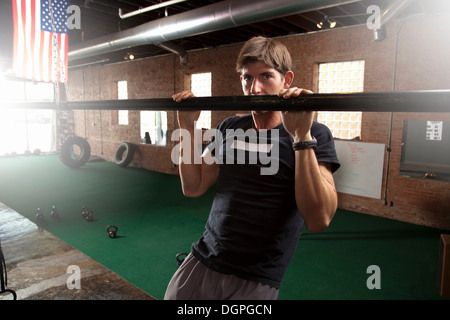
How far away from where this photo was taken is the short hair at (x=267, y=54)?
4.33ft

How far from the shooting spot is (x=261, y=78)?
135 centimetres

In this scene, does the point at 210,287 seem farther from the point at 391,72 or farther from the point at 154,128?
the point at 154,128

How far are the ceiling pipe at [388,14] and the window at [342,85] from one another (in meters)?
0.90

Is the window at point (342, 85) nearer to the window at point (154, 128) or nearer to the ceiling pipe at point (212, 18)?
the ceiling pipe at point (212, 18)

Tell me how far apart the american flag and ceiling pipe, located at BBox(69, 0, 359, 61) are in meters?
1.98

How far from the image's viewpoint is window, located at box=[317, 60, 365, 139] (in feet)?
21.3

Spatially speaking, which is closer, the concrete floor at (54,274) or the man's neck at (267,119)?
the man's neck at (267,119)

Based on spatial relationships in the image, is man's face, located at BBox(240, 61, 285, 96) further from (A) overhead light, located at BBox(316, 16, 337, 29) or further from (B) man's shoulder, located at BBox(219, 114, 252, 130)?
(A) overhead light, located at BBox(316, 16, 337, 29)

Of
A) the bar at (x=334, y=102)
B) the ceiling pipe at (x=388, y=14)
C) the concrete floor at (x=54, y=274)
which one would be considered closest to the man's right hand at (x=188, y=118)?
the bar at (x=334, y=102)

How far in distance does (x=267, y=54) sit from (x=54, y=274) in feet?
9.25

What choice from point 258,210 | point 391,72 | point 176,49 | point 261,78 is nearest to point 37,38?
point 261,78

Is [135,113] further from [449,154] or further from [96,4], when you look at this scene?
[449,154]
